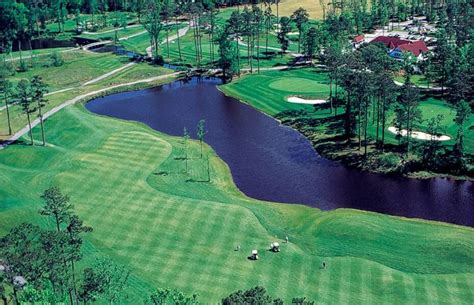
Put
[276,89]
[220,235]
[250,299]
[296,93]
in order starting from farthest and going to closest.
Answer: [276,89] < [296,93] < [220,235] < [250,299]

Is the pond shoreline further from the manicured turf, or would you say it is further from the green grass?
the green grass

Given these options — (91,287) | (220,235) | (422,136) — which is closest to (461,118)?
(422,136)

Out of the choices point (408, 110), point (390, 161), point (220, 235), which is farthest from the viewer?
point (408, 110)

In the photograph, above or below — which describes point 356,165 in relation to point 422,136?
below

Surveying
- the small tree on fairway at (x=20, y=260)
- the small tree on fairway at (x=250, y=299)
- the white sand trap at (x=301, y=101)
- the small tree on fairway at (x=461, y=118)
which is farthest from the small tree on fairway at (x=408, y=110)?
the small tree on fairway at (x=20, y=260)

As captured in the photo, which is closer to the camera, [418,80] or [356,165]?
[356,165]

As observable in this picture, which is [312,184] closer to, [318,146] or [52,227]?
[318,146]

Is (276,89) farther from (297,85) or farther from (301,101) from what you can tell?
(301,101)
